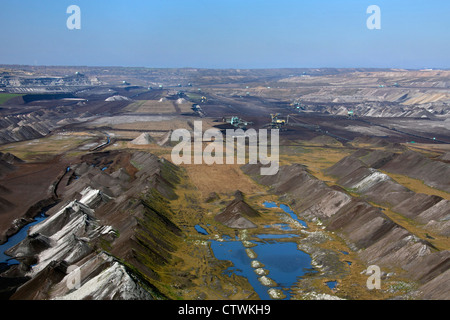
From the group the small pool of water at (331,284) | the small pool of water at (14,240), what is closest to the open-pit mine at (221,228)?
the small pool of water at (331,284)

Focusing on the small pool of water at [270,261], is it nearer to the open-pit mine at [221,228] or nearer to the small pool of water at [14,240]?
the open-pit mine at [221,228]

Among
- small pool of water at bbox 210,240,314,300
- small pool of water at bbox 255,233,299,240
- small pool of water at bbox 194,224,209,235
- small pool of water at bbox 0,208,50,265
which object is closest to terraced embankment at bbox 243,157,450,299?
small pool of water at bbox 255,233,299,240

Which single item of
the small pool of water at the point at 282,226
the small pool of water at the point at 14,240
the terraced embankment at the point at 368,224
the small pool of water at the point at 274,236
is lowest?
the small pool of water at the point at 274,236

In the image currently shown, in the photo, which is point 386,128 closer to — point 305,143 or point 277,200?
point 305,143

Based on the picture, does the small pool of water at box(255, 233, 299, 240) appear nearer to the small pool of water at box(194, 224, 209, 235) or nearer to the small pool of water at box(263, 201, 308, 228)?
the small pool of water at box(263, 201, 308, 228)

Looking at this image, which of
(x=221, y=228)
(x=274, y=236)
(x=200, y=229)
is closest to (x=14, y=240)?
(x=200, y=229)

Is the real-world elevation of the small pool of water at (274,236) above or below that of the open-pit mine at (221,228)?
below

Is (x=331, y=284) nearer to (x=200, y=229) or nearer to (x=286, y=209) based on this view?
(x=200, y=229)

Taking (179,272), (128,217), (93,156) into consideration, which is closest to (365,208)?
(179,272)
